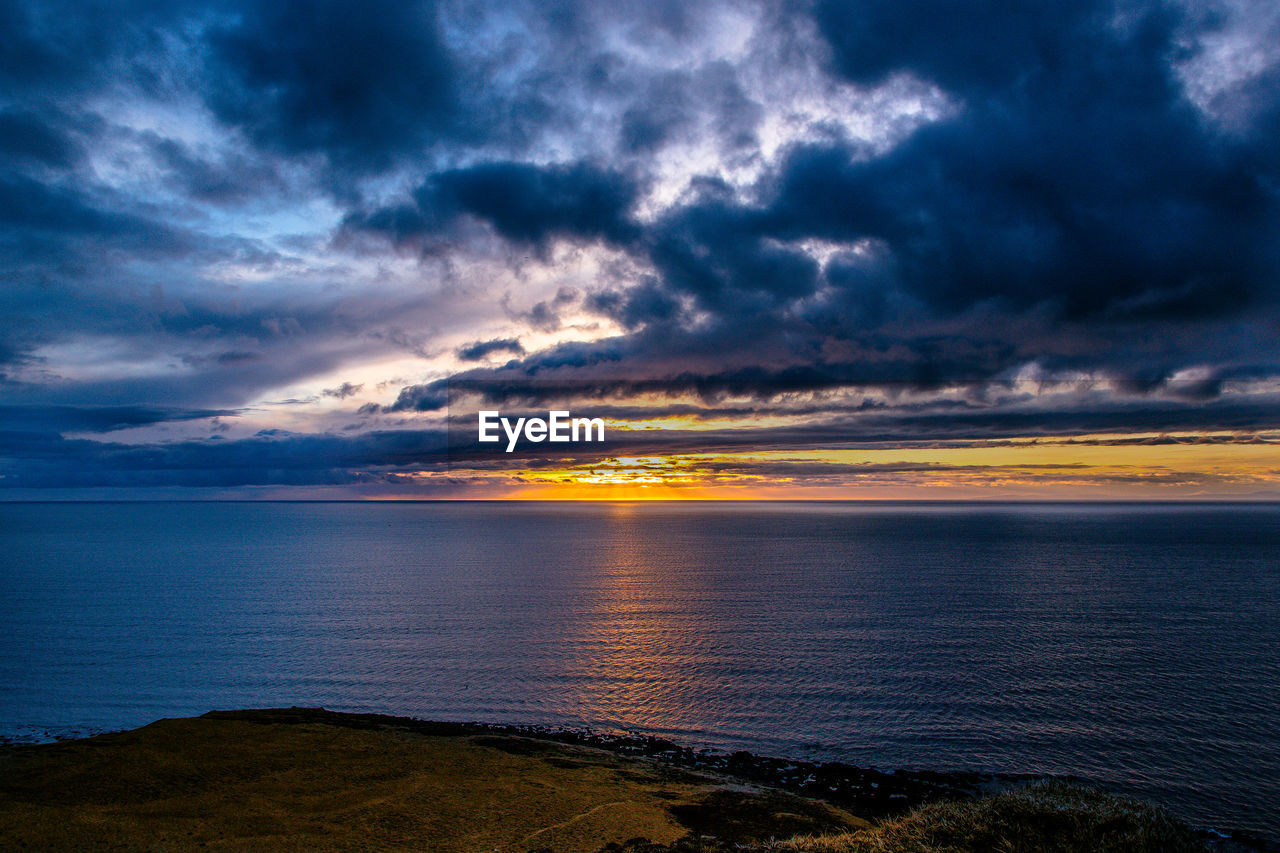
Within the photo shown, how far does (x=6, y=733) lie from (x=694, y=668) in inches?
1407

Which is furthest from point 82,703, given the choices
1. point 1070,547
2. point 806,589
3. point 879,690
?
point 1070,547

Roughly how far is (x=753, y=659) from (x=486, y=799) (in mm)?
25689

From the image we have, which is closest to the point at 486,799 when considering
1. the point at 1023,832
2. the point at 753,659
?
the point at 1023,832

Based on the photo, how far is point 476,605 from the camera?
214ft

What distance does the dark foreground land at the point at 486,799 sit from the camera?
17.3m

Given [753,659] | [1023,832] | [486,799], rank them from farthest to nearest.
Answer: [753,659] → [486,799] → [1023,832]

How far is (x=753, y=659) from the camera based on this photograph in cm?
4331

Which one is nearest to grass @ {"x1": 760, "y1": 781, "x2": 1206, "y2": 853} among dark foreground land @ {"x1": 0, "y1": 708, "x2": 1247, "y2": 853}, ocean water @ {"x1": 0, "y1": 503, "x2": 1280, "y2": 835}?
dark foreground land @ {"x1": 0, "y1": 708, "x2": 1247, "y2": 853}

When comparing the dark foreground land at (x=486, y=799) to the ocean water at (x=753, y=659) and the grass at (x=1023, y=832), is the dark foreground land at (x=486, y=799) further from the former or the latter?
the ocean water at (x=753, y=659)

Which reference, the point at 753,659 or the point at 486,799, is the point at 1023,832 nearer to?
the point at 486,799

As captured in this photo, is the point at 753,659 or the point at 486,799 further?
Answer: the point at 753,659

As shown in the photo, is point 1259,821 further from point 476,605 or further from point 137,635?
point 137,635

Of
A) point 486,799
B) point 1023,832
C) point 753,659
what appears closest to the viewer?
point 1023,832

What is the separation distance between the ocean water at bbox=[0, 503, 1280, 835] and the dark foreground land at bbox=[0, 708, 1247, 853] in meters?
4.13
